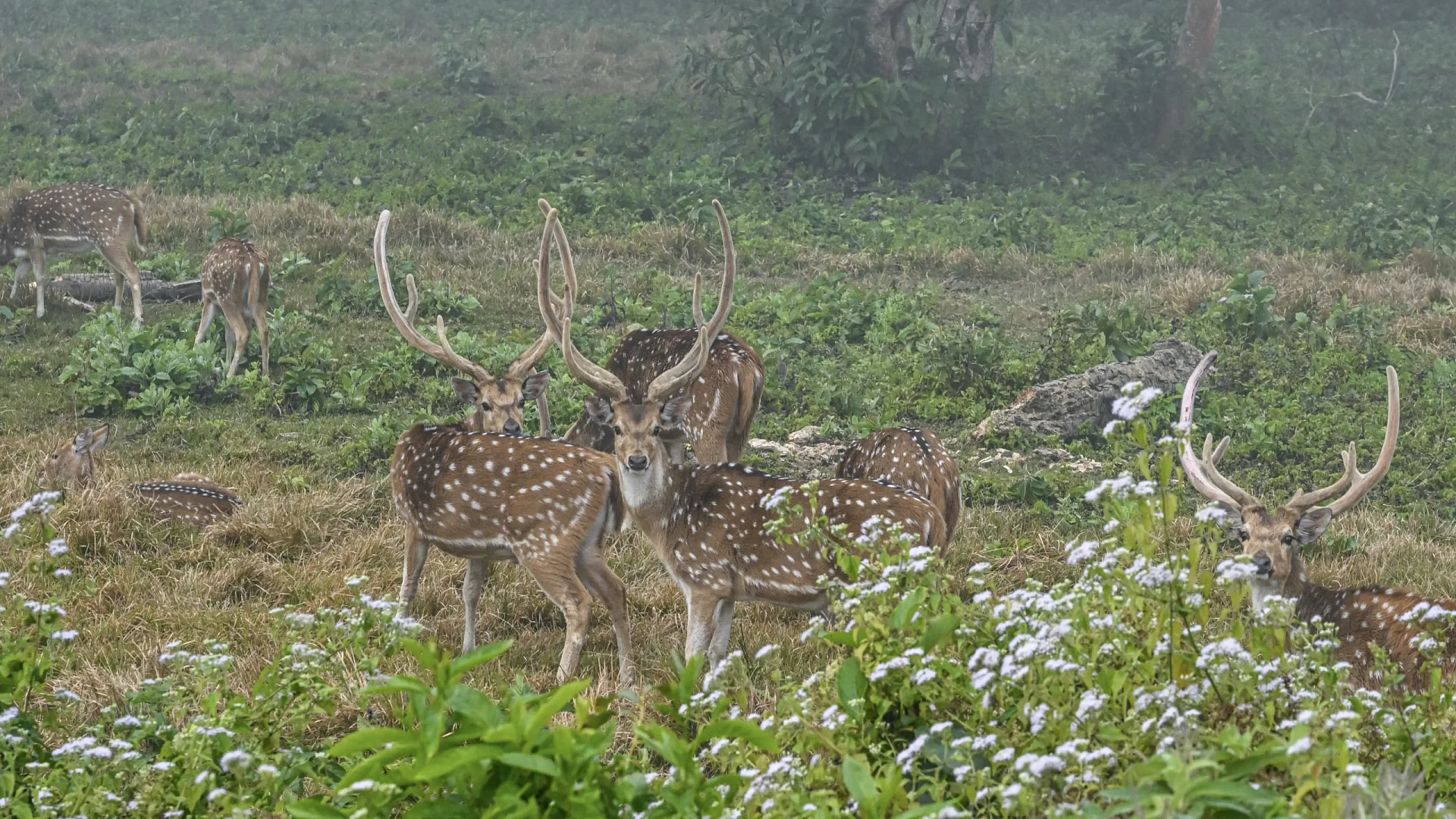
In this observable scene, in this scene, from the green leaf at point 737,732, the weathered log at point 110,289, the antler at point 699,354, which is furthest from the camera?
the weathered log at point 110,289

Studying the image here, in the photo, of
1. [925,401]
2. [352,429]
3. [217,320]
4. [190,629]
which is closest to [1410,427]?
[925,401]

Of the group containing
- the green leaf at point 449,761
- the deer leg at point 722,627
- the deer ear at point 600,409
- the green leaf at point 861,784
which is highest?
the green leaf at point 449,761

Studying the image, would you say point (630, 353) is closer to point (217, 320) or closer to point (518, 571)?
point (518, 571)

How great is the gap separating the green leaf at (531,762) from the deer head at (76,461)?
604 centimetres

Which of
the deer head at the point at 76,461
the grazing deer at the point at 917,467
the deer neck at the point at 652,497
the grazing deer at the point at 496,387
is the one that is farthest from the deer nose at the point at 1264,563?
the deer head at the point at 76,461

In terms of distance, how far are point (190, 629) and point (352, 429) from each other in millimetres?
3375

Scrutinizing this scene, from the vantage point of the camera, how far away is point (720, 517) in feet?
21.0

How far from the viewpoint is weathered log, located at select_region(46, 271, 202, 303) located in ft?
42.6

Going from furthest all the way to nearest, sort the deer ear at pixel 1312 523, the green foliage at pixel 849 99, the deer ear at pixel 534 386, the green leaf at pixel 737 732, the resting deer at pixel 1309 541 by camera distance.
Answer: the green foliage at pixel 849 99, the deer ear at pixel 534 386, the deer ear at pixel 1312 523, the resting deer at pixel 1309 541, the green leaf at pixel 737 732

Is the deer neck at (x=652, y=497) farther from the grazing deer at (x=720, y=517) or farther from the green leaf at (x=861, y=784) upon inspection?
the green leaf at (x=861, y=784)

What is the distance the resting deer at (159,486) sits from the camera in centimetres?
793

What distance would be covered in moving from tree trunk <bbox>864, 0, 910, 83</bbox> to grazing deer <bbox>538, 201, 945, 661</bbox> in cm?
1176

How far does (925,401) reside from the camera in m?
10.3

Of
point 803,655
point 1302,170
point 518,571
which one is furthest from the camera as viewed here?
point 1302,170
